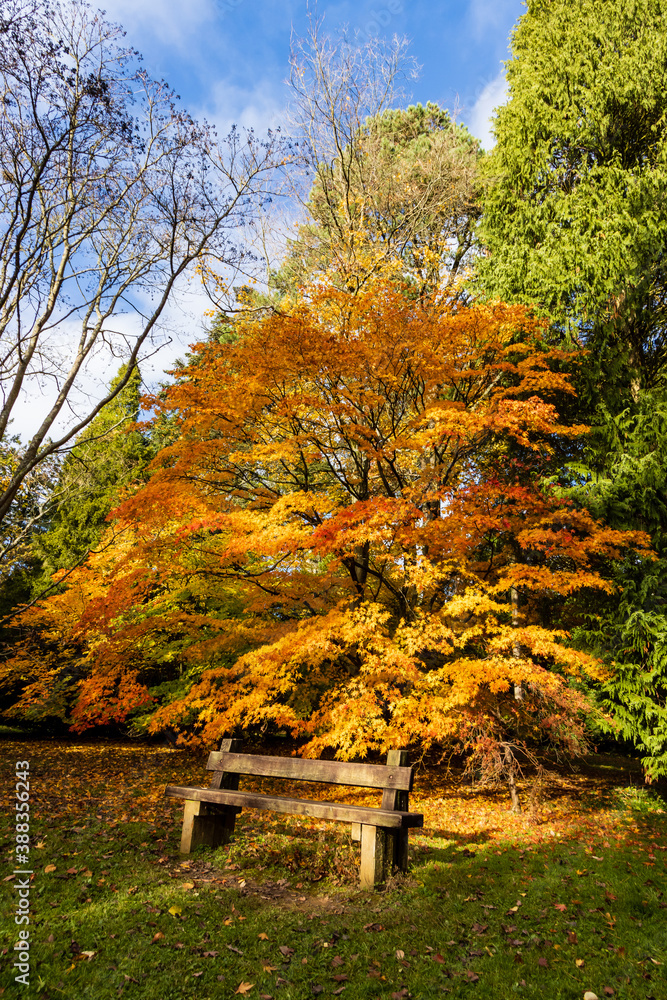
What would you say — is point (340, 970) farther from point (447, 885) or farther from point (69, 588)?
point (69, 588)

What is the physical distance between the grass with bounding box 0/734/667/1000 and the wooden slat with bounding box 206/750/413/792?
2.63 ft

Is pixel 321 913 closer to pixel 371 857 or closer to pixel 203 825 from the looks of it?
pixel 371 857

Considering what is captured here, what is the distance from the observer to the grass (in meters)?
3.16

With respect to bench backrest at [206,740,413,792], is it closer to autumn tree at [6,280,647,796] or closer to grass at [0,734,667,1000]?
grass at [0,734,667,1000]

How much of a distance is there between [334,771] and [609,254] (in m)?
9.21

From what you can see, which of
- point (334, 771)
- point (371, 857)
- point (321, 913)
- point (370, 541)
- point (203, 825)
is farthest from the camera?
point (370, 541)

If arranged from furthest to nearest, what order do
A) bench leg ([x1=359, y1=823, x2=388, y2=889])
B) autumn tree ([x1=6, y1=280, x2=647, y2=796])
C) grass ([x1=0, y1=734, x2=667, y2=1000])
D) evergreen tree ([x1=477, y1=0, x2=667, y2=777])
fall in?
evergreen tree ([x1=477, y1=0, x2=667, y2=777]) < autumn tree ([x1=6, y1=280, x2=647, y2=796]) < bench leg ([x1=359, y1=823, x2=388, y2=889]) < grass ([x1=0, y1=734, x2=667, y2=1000])

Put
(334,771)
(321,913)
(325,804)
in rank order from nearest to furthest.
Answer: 1. (321,913)
2. (325,804)
3. (334,771)

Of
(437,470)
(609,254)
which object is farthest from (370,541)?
(609,254)

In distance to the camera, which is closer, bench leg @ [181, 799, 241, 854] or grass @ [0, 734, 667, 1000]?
grass @ [0, 734, 667, 1000]

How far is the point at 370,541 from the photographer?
8.80 metres

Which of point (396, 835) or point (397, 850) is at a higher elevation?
point (396, 835)

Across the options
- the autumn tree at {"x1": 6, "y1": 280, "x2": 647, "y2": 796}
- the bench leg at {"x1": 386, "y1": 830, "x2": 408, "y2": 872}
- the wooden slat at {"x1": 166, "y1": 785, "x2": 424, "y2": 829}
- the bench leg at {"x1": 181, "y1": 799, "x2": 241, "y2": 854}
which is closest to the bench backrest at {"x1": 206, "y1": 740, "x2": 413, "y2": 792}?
the wooden slat at {"x1": 166, "y1": 785, "x2": 424, "y2": 829}

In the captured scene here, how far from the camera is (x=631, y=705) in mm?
8211
